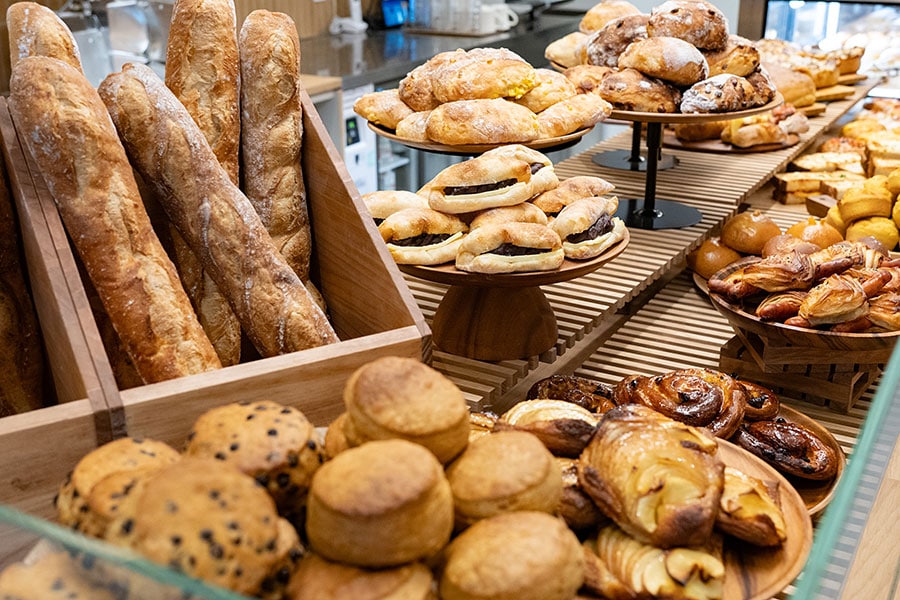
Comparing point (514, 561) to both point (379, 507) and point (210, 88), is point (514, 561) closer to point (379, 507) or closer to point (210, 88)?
point (379, 507)

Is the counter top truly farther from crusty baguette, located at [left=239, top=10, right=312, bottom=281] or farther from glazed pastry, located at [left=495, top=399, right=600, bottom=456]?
glazed pastry, located at [left=495, top=399, right=600, bottom=456]

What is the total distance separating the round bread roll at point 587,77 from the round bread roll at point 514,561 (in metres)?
1.51

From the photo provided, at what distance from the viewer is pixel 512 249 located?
1231mm

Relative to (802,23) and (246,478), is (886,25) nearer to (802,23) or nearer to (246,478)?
(802,23)

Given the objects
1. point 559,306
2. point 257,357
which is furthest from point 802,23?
point 257,357

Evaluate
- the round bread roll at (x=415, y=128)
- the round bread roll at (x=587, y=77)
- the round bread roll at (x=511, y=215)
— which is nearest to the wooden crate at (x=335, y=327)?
the round bread roll at (x=511, y=215)

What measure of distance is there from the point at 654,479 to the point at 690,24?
1581 mm

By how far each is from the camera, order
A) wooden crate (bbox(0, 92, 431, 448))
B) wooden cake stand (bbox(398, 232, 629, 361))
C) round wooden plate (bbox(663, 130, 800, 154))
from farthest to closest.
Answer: round wooden plate (bbox(663, 130, 800, 154)) < wooden cake stand (bbox(398, 232, 629, 361)) < wooden crate (bbox(0, 92, 431, 448))

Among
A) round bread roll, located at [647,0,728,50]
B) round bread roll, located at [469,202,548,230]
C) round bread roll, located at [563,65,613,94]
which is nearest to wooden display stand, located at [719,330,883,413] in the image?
round bread roll, located at [469,202,548,230]

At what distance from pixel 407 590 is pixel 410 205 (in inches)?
35.5

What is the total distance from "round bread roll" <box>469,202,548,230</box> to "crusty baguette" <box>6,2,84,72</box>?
1.85ft

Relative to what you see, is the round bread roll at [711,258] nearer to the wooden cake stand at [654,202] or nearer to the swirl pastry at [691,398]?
the wooden cake stand at [654,202]

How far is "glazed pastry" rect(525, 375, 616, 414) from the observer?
3.82 feet

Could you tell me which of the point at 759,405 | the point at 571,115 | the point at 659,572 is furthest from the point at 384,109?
the point at 659,572
